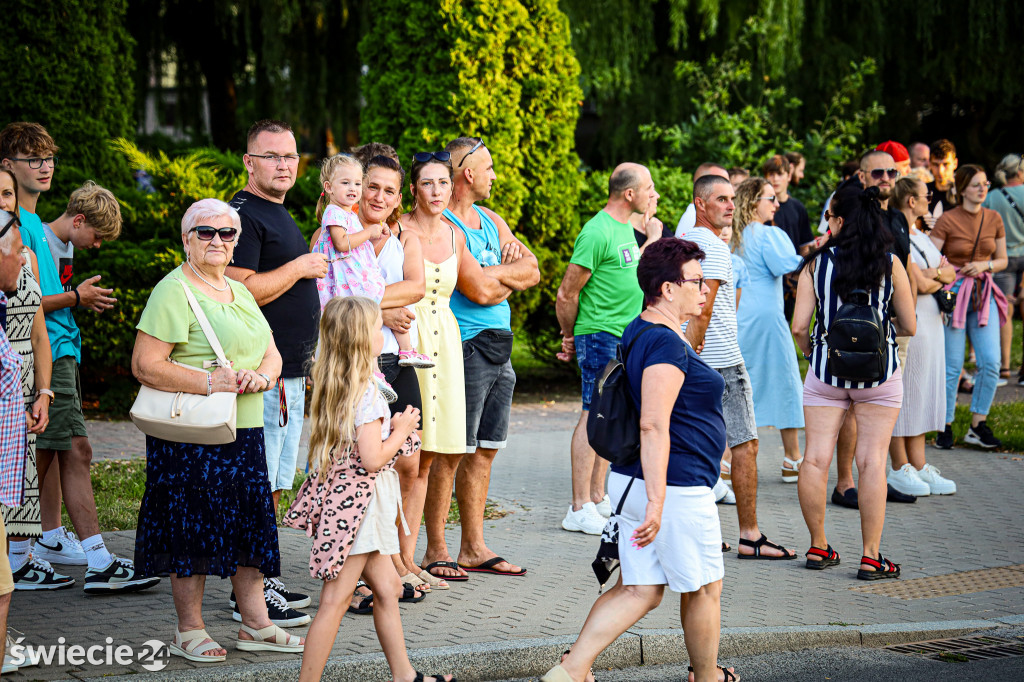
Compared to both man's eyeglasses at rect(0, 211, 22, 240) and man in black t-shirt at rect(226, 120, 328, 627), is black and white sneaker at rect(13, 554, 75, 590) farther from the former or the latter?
man's eyeglasses at rect(0, 211, 22, 240)

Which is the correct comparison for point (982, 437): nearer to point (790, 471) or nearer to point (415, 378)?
point (790, 471)

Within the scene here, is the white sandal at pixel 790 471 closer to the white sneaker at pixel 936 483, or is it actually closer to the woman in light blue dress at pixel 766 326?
the woman in light blue dress at pixel 766 326

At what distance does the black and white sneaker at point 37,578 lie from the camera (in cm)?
573

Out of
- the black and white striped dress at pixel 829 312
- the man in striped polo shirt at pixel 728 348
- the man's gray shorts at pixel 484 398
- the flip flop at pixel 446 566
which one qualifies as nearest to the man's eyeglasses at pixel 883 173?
the man in striped polo shirt at pixel 728 348

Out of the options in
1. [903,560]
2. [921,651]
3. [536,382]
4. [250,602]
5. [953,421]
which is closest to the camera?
[250,602]

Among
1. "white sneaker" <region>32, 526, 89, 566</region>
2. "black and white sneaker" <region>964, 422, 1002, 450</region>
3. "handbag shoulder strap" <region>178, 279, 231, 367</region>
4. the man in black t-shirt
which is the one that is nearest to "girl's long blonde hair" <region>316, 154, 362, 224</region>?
the man in black t-shirt

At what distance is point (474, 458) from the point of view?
249 inches

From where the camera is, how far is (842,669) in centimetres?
498

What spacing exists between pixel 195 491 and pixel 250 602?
547 millimetres

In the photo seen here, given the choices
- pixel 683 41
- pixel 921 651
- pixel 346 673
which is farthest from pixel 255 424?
pixel 683 41

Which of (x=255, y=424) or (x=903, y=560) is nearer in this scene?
(x=255, y=424)

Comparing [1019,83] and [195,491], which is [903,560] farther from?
[1019,83]

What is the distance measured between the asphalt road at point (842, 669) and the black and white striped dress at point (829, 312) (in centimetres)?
168

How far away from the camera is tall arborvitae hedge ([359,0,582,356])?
11625 millimetres
